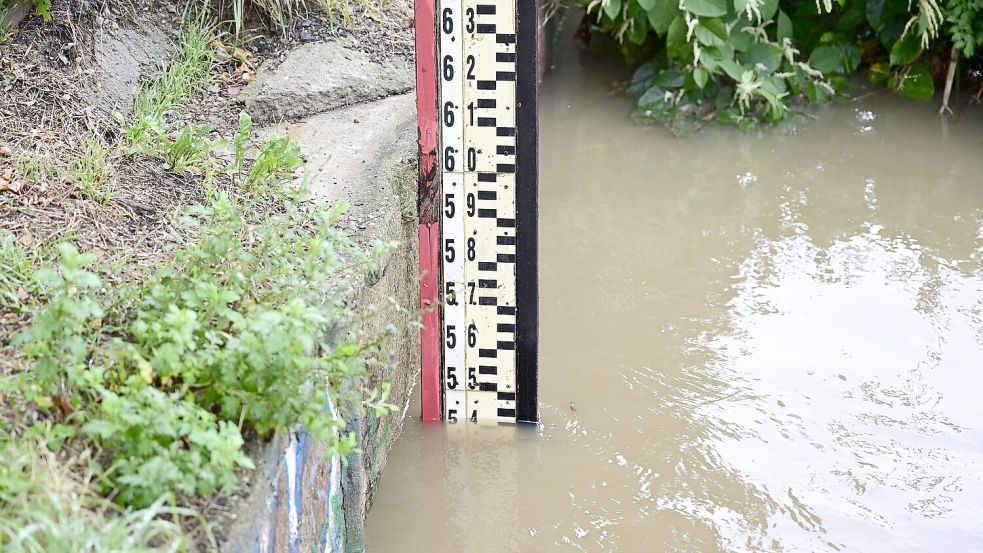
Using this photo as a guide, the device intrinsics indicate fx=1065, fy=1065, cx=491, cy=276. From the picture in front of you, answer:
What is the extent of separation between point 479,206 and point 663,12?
250 centimetres

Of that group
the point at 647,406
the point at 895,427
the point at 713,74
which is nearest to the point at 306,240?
the point at 647,406

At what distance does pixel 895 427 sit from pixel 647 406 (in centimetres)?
80

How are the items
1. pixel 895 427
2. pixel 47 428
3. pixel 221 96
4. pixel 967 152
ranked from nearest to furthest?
pixel 47 428 → pixel 895 427 → pixel 221 96 → pixel 967 152

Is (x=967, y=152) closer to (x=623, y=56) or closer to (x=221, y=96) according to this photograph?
(x=623, y=56)

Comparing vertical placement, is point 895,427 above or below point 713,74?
below

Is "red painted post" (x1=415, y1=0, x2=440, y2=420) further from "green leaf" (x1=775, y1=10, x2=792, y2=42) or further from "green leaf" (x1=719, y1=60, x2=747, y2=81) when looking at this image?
A: "green leaf" (x1=775, y1=10, x2=792, y2=42)

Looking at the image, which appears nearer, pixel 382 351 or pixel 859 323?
pixel 382 351

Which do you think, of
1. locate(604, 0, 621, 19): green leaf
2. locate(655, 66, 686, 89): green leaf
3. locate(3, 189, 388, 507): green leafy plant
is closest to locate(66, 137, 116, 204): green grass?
locate(3, 189, 388, 507): green leafy plant

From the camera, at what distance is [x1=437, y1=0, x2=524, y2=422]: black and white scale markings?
3.21 meters

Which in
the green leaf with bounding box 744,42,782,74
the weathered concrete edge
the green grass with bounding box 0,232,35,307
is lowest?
the weathered concrete edge

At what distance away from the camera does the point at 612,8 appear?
540 centimetres

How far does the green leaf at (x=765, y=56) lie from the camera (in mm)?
5469

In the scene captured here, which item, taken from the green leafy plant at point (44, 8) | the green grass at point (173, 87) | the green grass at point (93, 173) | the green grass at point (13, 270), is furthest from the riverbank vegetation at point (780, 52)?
the green grass at point (13, 270)

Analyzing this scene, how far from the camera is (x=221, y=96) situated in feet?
13.0
